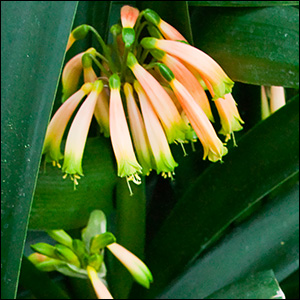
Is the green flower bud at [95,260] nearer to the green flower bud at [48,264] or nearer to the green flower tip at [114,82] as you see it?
the green flower bud at [48,264]

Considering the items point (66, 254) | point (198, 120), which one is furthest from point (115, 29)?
point (66, 254)

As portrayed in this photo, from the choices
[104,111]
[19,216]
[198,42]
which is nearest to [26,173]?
[19,216]

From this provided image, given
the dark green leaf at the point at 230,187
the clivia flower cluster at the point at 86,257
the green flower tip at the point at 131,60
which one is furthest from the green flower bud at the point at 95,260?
the green flower tip at the point at 131,60

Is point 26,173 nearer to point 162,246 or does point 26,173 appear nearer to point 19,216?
point 19,216

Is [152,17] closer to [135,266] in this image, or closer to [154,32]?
[154,32]

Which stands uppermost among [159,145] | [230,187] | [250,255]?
[159,145]

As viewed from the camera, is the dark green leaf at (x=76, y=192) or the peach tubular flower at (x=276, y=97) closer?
the dark green leaf at (x=76, y=192)
